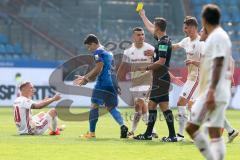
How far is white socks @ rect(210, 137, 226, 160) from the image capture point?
8.61m

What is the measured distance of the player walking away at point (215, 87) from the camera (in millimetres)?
8484

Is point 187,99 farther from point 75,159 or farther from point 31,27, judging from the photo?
point 31,27

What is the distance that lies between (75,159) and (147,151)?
5.27 ft

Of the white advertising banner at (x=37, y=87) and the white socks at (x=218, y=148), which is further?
the white advertising banner at (x=37, y=87)

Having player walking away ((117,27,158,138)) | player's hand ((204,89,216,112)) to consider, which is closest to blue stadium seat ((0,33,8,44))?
player walking away ((117,27,158,138))

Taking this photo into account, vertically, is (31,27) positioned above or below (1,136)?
above

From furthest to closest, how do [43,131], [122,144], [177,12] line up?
[177,12] < [43,131] < [122,144]

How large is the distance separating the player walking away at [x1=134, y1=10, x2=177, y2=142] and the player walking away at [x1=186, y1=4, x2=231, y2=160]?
4.85 m

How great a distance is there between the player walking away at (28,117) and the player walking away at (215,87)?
6638 millimetres

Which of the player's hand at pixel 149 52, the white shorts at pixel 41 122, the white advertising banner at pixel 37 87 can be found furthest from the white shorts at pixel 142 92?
the white advertising banner at pixel 37 87

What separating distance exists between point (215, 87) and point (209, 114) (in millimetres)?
443

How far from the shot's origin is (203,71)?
28.7 feet

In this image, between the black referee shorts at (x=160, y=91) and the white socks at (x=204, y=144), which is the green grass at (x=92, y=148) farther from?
the white socks at (x=204, y=144)

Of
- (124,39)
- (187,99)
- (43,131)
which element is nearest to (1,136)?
(43,131)
